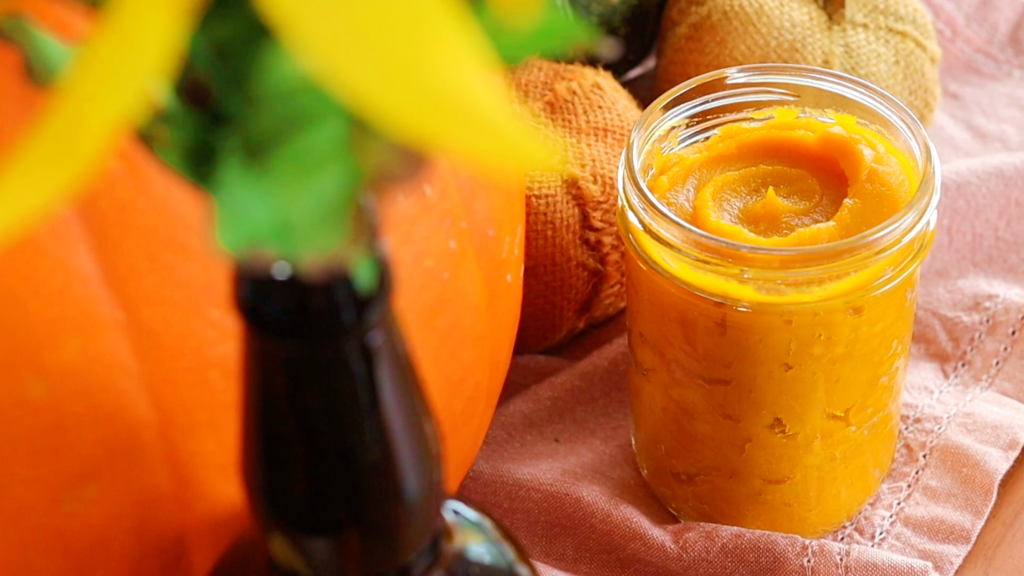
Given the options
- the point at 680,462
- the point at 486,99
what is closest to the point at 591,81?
the point at 680,462

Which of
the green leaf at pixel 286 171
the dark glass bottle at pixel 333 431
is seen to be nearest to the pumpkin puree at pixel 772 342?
the dark glass bottle at pixel 333 431

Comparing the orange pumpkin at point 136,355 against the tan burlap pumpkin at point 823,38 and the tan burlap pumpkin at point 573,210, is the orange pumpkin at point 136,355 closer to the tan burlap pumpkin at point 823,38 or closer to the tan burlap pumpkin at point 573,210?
the tan burlap pumpkin at point 573,210

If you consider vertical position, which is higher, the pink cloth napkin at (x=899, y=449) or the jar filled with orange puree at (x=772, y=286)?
the jar filled with orange puree at (x=772, y=286)

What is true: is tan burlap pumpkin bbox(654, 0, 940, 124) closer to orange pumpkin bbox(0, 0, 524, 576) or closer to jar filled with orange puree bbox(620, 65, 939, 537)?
jar filled with orange puree bbox(620, 65, 939, 537)

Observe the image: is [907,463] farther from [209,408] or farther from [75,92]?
[75,92]

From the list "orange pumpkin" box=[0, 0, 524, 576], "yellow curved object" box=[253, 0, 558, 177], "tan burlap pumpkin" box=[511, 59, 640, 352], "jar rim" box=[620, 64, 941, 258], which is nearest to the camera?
"yellow curved object" box=[253, 0, 558, 177]

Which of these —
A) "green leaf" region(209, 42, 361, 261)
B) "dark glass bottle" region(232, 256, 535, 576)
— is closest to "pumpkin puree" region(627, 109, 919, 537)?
"dark glass bottle" region(232, 256, 535, 576)
